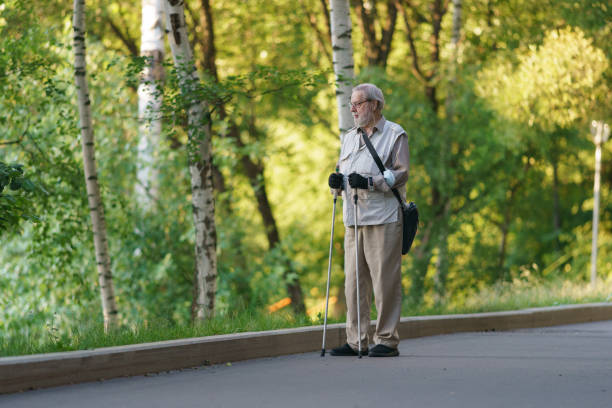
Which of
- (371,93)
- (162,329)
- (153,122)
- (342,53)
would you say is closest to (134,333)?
(162,329)

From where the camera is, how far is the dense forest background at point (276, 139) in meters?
14.0

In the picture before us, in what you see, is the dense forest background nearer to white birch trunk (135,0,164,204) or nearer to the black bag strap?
white birch trunk (135,0,164,204)

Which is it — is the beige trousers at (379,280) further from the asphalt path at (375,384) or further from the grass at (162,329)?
the grass at (162,329)

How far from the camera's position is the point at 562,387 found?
6098 mm

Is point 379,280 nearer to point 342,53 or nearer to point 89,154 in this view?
point 342,53

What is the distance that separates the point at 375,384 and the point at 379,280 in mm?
1776

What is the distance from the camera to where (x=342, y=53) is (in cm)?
1269

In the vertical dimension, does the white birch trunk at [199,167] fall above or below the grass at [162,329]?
above

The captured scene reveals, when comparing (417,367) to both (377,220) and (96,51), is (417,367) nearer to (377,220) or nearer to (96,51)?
(377,220)

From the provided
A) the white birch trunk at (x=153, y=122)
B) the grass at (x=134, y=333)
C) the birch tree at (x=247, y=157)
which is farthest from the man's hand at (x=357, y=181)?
the birch tree at (x=247, y=157)

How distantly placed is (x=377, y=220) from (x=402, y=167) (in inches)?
19.0

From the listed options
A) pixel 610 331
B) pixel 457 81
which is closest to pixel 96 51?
pixel 457 81

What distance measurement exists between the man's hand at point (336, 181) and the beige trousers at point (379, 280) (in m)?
Result: 0.41

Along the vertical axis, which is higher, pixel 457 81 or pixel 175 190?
pixel 457 81
